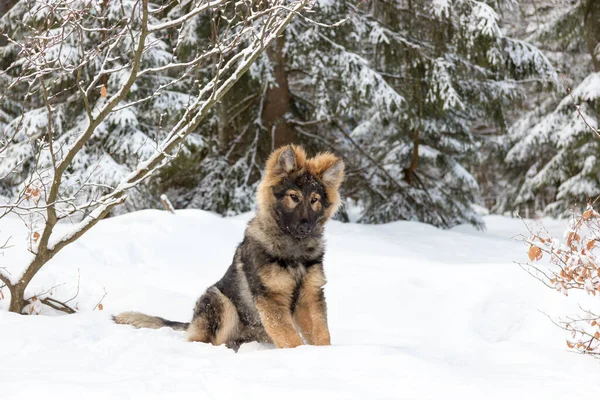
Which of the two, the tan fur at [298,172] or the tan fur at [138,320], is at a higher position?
the tan fur at [298,172]

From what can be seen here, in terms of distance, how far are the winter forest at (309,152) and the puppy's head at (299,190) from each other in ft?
2.89

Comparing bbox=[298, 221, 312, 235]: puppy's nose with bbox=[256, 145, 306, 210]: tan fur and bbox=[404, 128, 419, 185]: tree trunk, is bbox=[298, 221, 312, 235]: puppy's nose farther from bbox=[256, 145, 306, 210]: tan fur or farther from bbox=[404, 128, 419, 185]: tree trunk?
bbox=[404, 128, 419, 185]: tree trunk

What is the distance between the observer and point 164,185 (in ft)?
54.0

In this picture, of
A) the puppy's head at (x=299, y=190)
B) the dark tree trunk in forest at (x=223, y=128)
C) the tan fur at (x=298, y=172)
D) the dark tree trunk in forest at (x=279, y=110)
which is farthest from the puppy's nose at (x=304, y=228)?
the dark tree trunk in forest at (x=223, y=128)

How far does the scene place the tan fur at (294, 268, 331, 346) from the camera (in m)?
5.09

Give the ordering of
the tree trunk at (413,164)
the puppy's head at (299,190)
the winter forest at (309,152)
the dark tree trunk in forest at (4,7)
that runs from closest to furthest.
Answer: the winter forest at (309,152) < the puppy's head at (299,190) < the tree trunk at (413,164) < the dark tree trunk in forest at (4,7)

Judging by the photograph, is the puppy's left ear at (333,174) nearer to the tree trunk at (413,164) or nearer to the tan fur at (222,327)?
the tan fur at (222,327)

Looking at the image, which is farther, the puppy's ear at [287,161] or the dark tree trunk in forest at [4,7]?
the dark tree trunk in forest at [4,7]

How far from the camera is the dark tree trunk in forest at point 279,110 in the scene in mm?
15345

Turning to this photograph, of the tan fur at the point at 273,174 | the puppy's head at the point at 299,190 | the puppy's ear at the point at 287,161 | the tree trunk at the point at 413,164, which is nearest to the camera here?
the puppy's head at the point at 299,190

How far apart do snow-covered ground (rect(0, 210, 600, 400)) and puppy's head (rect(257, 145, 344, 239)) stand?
1193 mm

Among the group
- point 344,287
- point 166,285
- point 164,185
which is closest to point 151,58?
point 164,185

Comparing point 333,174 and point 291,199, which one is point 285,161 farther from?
point 333,174

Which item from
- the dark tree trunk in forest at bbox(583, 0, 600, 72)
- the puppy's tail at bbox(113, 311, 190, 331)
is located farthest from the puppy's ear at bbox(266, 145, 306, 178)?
the dark tree trunk in forest at bbox(583, 0, 600, 72)
